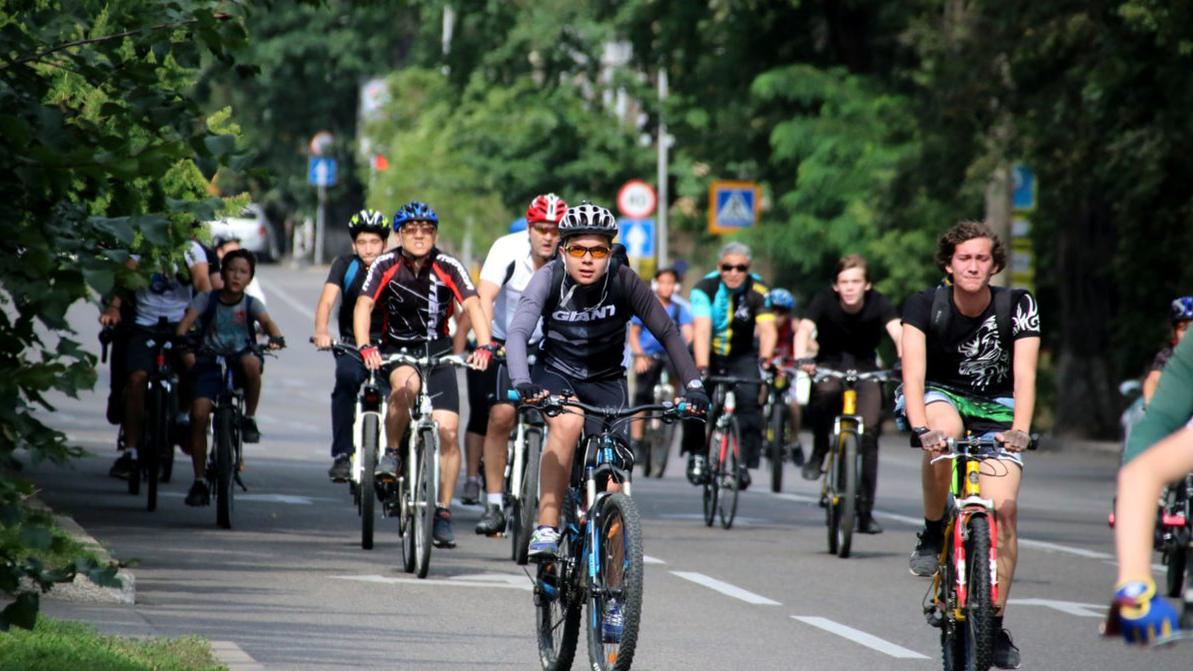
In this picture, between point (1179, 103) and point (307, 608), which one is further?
point (1179, 103)

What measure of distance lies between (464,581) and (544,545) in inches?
133

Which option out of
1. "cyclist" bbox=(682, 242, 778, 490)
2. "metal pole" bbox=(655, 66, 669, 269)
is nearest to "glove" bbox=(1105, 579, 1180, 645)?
"cyclist" bbox=(682, 242, 778, 490)

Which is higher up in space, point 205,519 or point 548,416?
point 548,416

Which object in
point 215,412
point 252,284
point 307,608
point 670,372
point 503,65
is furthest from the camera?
point 503,65

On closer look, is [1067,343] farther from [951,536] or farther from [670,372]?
[951,536]

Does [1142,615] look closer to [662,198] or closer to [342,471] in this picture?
[342,471]

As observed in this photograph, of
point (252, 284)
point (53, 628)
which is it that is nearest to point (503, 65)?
point (252, 284)

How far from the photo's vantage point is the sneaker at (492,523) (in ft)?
41.4

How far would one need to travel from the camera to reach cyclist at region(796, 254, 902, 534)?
14695 millimetres

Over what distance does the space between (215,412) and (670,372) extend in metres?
9.12

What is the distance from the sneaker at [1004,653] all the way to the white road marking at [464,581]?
3734 millimetres

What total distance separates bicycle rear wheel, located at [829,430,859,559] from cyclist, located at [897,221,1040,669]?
485 cm

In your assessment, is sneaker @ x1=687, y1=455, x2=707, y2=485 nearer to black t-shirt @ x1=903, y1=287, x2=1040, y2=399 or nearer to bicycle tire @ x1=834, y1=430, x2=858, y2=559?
bicycle tire @ x1=834, y1=430, x2=858, y2=559

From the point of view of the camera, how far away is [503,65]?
43.7m
